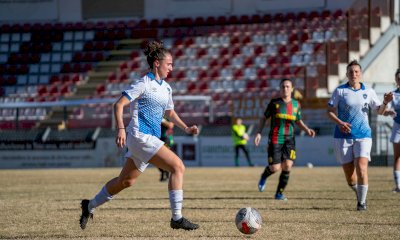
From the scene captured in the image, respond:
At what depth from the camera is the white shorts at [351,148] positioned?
1276cm

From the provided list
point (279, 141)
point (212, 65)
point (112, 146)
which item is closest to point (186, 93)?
point (212, 65)

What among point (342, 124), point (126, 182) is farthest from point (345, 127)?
point (126, 182)

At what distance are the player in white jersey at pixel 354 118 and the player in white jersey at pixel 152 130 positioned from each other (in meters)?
3.81

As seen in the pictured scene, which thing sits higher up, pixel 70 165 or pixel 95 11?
pixel 95 11

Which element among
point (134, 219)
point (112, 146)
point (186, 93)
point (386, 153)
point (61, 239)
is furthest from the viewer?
point (186, 93)

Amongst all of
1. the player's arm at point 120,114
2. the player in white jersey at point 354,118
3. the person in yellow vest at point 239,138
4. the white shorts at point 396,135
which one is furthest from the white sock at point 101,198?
the person in yellow vest at point 239,138

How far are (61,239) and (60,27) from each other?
37438mm

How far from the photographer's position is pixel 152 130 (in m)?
9.61

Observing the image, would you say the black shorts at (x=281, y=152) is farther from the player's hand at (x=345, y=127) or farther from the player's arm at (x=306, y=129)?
the player's hand at (x=345, y=127)

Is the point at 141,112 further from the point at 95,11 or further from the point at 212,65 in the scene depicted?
the point at 95,11

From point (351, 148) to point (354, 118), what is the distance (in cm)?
46

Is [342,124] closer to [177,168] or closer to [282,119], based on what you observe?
[282,119]

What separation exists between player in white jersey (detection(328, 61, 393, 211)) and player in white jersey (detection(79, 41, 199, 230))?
A: 381 centimetres

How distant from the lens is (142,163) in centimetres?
960
